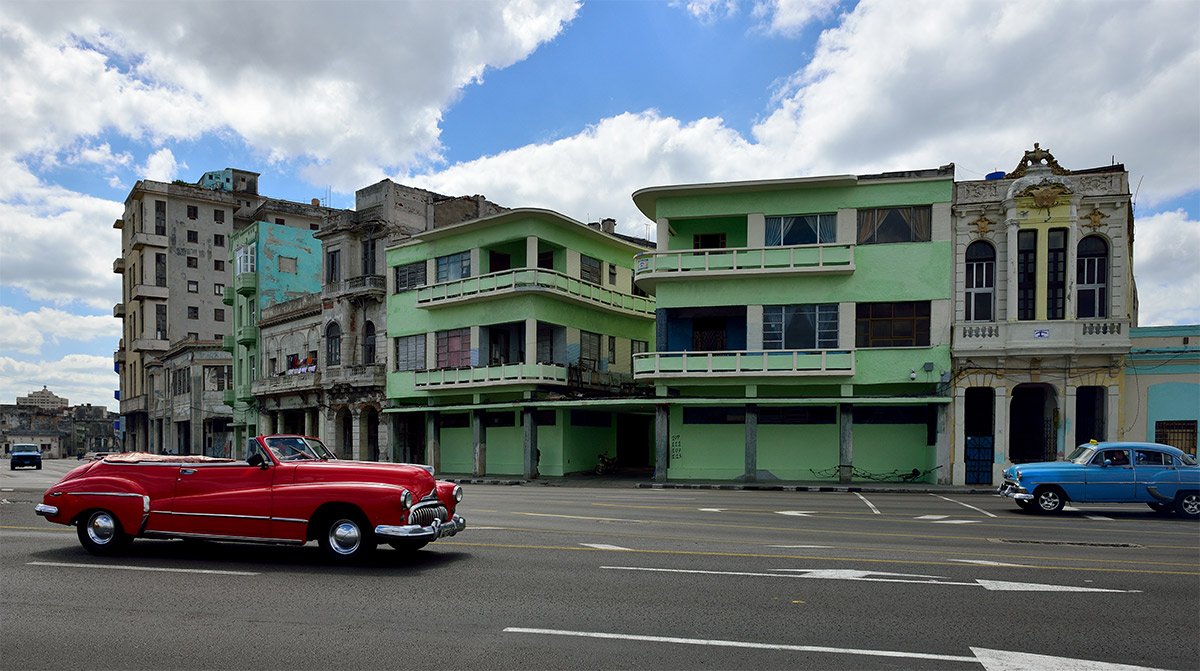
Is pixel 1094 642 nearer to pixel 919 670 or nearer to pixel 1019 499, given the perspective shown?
pixel 919 670

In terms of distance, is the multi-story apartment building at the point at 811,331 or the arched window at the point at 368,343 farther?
the arched window at the point at 368,343

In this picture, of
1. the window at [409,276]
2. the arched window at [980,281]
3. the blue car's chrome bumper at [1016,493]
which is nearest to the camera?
the blue car's chrome bumper at [1016,493]

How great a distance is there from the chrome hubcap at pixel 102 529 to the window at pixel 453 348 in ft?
91.9

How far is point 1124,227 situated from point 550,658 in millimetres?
30572

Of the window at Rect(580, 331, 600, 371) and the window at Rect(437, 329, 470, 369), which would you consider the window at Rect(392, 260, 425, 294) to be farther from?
the window at Rect(580, 331, 600, 371)

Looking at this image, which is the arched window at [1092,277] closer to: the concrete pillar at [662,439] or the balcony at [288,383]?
the concrete pillar at [662,439]

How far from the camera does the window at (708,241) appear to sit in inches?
1416

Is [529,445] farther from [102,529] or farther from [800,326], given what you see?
[102,529]

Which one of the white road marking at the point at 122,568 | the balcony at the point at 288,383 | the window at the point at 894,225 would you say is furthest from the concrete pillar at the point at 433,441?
the white road marking at the point at 122,568

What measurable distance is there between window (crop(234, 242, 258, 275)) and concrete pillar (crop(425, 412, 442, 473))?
21618 millimetres

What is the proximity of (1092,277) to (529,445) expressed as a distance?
23.0 metres

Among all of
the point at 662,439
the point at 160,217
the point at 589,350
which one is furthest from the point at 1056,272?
the point at 160,217

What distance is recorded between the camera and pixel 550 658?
22.0 ft

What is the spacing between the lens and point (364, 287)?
45312 mm
